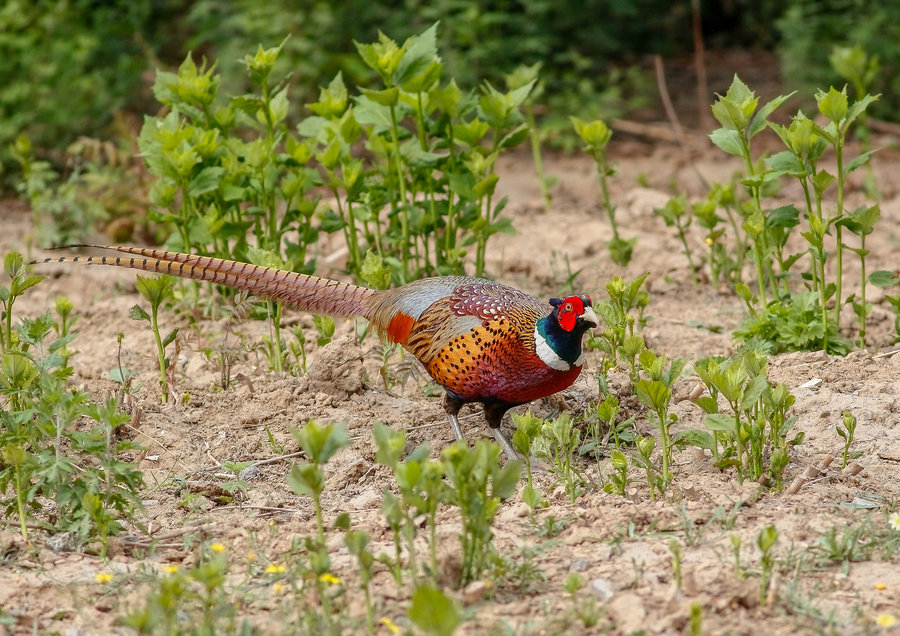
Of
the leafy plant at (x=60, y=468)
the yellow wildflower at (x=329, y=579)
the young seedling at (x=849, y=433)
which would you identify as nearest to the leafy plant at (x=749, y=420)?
the young seedling at (x=849, y=433)

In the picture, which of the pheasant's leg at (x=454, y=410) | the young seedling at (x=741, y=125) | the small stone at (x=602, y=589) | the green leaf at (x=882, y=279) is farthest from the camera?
the green leaf at (x=882, y=279)

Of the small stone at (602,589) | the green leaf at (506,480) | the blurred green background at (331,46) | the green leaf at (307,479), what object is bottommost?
the small stone at (602,589)

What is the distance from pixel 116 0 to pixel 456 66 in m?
3.22

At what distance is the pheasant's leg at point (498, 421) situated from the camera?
4270 mm

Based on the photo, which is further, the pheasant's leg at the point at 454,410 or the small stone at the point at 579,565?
the pheasant's leg at the point at 454,410

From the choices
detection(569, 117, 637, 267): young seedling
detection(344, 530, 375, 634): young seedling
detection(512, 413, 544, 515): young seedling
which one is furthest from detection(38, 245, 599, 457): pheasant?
detection(569, 117, 637, 267): young seedling

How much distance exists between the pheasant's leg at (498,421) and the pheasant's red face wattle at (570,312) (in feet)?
1.62

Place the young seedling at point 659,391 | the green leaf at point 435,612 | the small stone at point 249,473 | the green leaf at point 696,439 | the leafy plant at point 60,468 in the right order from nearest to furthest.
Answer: the green leaf at point 435,612 < the leafy plant at point 60,468 < the young seedling at point 659,391 < the green leaf at point 696,439 < the small stone at point 249,473

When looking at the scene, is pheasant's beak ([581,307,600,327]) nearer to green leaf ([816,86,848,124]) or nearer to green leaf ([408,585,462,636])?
green leaf ([816,86,848,124])

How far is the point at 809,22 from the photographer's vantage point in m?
9.08

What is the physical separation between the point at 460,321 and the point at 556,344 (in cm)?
42

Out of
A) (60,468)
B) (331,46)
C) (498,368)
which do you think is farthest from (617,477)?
(331,46)

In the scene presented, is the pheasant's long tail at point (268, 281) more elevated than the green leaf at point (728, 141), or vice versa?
the green leaf at point (728, 141)

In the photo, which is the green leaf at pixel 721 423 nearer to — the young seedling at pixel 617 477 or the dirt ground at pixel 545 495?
the dirt ground at pixel 545 495
